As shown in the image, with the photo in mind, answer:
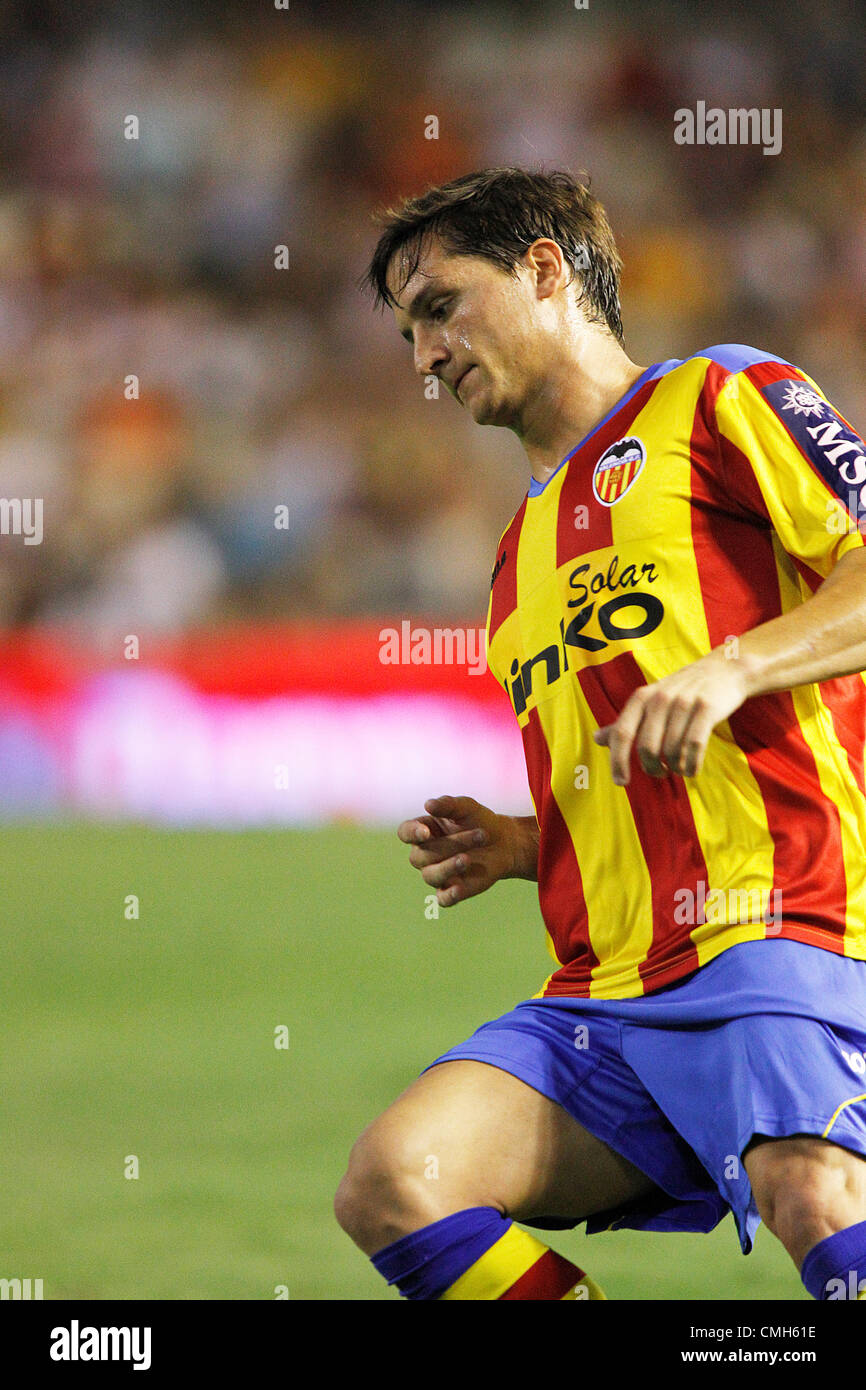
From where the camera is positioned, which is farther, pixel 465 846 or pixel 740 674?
pixel 465 846

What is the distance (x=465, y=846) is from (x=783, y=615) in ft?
2.53

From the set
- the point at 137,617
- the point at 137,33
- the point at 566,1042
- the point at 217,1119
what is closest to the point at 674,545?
the point at 566,1042

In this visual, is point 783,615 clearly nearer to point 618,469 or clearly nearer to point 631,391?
point 618,469

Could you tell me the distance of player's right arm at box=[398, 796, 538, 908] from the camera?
2.46 meters

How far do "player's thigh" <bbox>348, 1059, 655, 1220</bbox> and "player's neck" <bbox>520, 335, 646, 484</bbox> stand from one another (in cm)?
95

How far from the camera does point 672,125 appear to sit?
1188cm

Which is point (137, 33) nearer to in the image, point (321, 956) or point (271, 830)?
point (271, 830)

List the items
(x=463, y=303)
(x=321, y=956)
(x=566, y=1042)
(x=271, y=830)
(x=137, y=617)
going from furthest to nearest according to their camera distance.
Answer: (x=137, y=617) < (x=271, y=830) < (x=321, y=956) < (x=463, y=303) < (x=566, y=1042)

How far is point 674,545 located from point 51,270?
1010cm

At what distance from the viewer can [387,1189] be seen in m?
1.96
